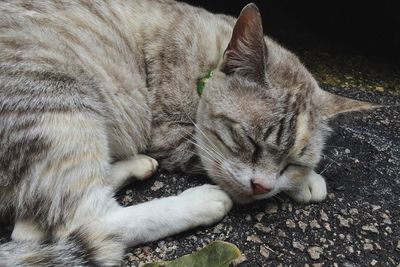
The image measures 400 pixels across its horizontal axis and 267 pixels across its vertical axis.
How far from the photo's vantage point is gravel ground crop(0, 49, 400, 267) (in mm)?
2178

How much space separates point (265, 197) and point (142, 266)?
0.67 meters

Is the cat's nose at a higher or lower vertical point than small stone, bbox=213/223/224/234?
higher

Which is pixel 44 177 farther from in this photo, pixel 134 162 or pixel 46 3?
pixel 46 3

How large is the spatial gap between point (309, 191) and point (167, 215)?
722 millimetres

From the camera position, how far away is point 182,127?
8.47 feet

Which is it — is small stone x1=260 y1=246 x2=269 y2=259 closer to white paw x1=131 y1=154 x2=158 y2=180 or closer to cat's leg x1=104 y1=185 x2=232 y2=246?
cat's leg x1=104 y1=185 x2=232 y2=246

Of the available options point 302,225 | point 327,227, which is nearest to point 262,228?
point 302,225

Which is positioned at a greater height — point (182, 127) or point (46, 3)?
point (46, 3)

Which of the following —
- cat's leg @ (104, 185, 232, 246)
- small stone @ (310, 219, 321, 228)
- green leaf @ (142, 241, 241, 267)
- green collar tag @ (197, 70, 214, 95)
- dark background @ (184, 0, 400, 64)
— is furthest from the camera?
dark background @ (184, 0, 400, 64)

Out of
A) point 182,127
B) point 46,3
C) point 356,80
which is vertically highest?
point 46,3

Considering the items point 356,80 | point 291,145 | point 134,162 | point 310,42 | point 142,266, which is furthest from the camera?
point 310,42

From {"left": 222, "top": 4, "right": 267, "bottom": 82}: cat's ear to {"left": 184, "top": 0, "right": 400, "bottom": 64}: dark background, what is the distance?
70.0 inches

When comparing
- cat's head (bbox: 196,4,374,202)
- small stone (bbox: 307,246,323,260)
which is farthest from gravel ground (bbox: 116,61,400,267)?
cat's head (bbox: 196,4,374,202)

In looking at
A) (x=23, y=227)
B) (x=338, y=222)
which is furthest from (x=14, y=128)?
(x=338, y=222)
